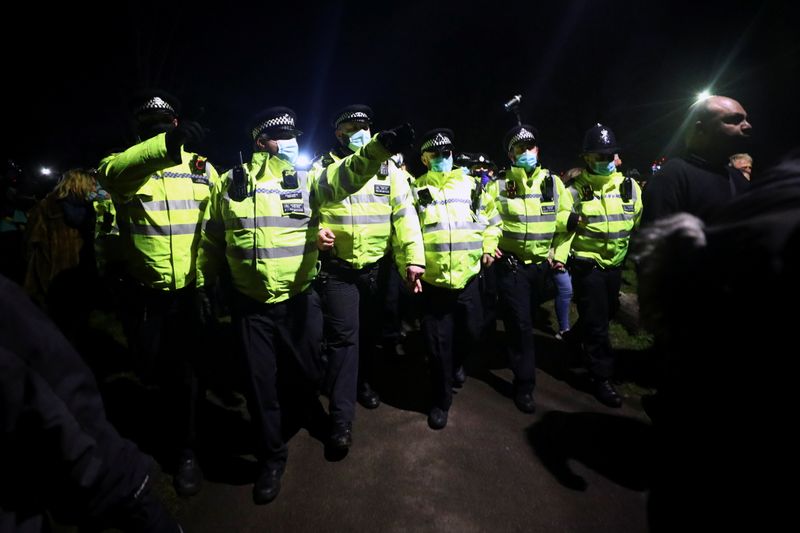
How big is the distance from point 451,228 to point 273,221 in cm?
157

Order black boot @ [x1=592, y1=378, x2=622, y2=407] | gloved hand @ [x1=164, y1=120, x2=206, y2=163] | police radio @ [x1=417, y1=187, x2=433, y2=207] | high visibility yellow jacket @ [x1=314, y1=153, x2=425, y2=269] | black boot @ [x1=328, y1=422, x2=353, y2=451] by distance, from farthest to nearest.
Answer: black boot @ [x1=592, y1=378, x2=622, y2=407] → police radio @ [x1=417, y1=187, x2=433, y2=207] → high visibility yellow jacket @ [x1=314, y1=153, x2=425, y2=269] → black boot @ [x1=328, y1=422, x2=353, y2=451] → gloved hand @ [x1=164, y1=120, x2=206, y2=163]

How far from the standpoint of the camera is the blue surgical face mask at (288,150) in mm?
2889

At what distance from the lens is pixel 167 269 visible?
2879 millimetres

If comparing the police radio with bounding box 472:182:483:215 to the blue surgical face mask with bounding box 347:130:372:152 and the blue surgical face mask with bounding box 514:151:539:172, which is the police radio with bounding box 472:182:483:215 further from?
the blue surgical face mask with bounding box 347:130:372:152

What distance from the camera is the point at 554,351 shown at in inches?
211

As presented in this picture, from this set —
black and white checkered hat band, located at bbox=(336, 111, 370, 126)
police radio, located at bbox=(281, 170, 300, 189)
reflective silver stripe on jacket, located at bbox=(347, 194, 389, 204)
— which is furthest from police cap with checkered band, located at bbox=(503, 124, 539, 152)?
police radio, located at bbox=(281, 170, 300, 189)

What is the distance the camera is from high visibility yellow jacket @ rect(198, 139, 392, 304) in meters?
2.68

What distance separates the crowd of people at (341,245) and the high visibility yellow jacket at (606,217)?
16 mm

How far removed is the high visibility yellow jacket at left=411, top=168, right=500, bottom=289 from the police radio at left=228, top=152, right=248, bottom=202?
5.23 ft

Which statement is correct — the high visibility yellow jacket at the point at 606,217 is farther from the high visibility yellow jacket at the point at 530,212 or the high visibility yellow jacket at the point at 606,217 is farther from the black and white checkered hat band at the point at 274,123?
the black and white checkered hat band at the point at 274,123

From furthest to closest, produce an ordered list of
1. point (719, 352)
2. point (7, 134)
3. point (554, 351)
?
point (7, 134) < point (554, 351) < point (719, 352)

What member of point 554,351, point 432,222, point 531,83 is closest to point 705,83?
point 531,83

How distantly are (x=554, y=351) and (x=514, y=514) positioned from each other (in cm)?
300

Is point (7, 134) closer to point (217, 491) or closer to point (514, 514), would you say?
point (217, 491)
